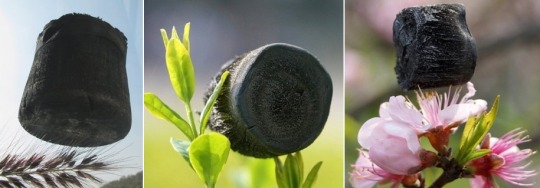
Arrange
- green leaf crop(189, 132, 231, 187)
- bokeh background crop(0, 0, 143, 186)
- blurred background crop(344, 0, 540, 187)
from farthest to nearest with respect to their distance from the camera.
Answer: blurred background crop(344, 0, 540, 187), bokeh background crop(0, 0, 143, 186), green leaf crop(189, 132, 231, 187)

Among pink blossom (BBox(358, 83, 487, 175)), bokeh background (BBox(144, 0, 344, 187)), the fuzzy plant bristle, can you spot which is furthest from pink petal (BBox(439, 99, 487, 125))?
the fuzzy plant bristle

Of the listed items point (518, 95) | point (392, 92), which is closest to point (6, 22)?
point (392, 92)

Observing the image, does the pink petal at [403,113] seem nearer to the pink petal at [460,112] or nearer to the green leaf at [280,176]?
the pink petal at [460,112]

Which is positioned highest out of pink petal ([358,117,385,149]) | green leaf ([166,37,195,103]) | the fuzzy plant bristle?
green leaf ([166,37,195,103])

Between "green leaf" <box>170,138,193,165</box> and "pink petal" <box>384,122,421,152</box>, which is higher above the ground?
"pink petal" <box>384,122,421,152</box>

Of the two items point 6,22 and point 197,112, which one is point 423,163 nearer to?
point 197,112

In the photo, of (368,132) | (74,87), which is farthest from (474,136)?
(74,87)

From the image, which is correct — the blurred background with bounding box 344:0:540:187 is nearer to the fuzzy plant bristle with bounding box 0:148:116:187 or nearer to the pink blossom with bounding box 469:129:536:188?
the pink blossom with bounding box 469:129:536:188
